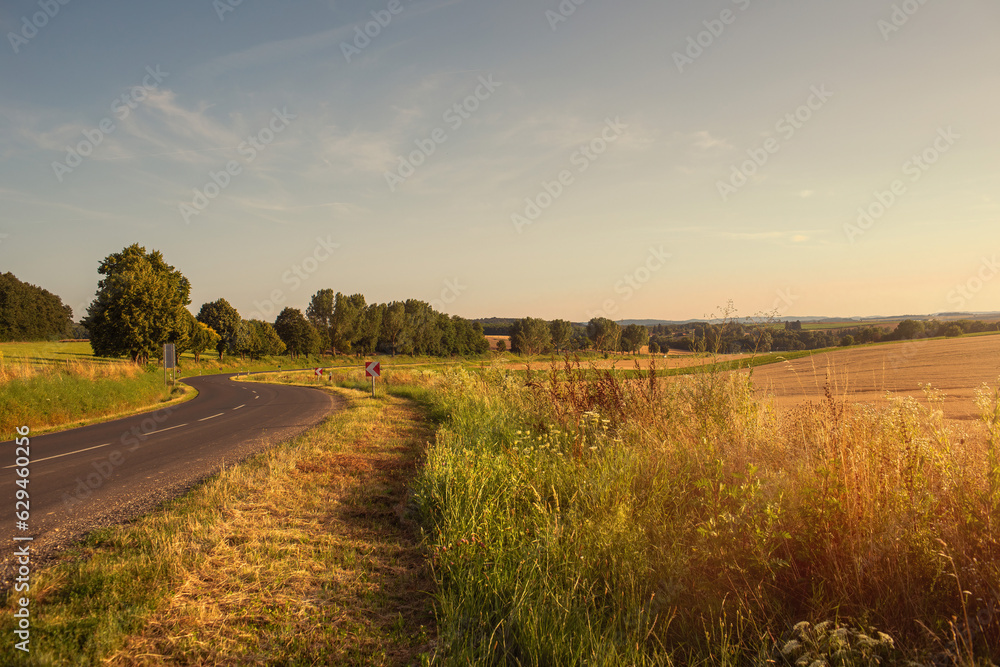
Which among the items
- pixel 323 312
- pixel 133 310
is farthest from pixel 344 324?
pixel 133 310

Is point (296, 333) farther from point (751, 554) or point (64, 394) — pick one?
point (751, 554)

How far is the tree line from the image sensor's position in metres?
33.0

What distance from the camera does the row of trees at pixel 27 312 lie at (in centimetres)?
6206

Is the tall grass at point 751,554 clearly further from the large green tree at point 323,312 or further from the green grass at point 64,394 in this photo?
the large green tree at point 323,312

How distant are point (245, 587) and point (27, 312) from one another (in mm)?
88092

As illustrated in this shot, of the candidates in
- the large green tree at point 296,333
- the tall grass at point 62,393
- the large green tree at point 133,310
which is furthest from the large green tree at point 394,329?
the tall grass at point 62,393

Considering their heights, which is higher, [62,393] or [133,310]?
[133,310]

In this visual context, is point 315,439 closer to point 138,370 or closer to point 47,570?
point 47,570

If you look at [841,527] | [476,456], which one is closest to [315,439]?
[476,456]

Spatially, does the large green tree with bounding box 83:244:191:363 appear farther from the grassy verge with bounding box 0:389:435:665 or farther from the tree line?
the grassy verge with bounding box 0:389:435:665

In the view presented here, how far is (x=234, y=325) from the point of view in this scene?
6800 centimetres

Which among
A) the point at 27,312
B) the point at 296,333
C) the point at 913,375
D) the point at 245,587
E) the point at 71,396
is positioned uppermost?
the point at 27,312

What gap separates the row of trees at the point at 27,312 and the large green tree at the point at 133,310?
4011 centimetres

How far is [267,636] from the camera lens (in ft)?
10.9
